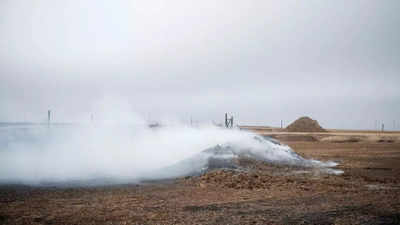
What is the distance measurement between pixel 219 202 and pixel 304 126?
73.8m

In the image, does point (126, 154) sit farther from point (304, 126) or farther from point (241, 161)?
point (304, 126)

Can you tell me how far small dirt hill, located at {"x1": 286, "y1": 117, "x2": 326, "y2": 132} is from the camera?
266ft

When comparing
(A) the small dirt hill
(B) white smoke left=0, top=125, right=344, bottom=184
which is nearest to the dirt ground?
(B) white smoke left=0, top=125, right=344, bottom=184

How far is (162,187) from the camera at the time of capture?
14711 mm

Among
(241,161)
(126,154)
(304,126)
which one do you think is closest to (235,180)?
(241,161)

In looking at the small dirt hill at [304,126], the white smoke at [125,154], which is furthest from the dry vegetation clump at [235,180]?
the small dirt hill at [304,126]

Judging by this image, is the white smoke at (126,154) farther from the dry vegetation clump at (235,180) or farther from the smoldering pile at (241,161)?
the dry vegetation clump at (235,180)

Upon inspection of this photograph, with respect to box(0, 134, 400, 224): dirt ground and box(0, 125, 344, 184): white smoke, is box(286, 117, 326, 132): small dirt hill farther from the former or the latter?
box(0, 134, 400, 224): dirt ground

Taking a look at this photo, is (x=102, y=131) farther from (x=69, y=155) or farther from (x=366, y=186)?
(x=366, y=186)

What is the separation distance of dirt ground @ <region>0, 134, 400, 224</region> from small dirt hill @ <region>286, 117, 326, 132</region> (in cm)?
6492

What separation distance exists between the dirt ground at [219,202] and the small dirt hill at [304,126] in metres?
64.9

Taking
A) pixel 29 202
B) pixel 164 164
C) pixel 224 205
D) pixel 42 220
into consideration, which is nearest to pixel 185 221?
pixel 224 205

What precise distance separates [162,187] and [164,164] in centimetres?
792

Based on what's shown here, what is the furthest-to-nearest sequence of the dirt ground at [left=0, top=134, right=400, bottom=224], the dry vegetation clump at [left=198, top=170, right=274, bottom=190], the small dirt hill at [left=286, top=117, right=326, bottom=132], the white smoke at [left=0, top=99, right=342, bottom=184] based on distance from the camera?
the small dirt hill at [left=286, top=117, right=326, bottom=132] < the white smoke at [left=0, top=99, right=342, bottom=184] < the dry vegetation clump at [left=198, top=170, right=274, bottom=190] < the dirt ground at [left=0, top=134, right=400, bottom=224]
